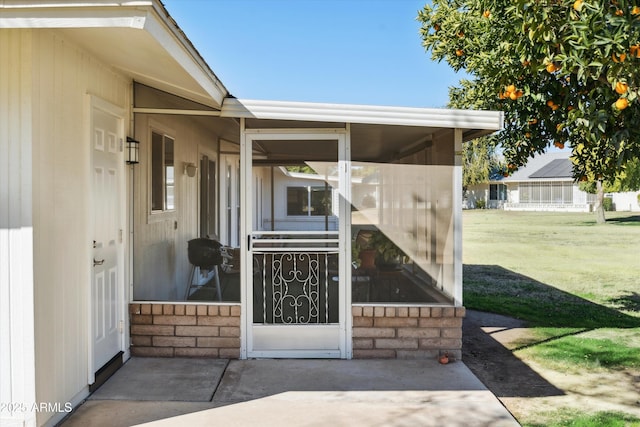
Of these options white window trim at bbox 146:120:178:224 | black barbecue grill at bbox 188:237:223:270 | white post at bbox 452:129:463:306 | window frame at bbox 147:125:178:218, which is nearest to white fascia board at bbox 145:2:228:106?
white window trim at bbox 146:120:178:224

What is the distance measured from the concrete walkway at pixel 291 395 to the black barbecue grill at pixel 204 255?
154 cm

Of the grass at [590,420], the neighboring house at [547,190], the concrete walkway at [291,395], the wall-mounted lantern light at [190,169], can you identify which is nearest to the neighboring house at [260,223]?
the concrete walkway at [291,395]

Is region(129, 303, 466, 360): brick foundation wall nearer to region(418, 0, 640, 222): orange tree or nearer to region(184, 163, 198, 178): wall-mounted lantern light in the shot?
region(418, 0, 640, 222): orange tree

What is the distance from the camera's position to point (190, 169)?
7.50 m

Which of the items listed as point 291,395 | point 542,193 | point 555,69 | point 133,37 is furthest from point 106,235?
point 542,193

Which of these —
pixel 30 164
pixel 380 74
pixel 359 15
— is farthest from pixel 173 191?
pixel 380 74

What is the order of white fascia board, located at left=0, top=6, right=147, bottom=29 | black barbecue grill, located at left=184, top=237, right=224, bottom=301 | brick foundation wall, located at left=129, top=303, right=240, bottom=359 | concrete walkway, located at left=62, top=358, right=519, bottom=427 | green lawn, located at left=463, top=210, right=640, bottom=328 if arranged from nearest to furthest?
white fascia board, located at left=0, top=6, right=147, bottom=29
concrete walkway, located at left=62, top=358, right=519, bottom=427
brick foundation wall, located at left=129, top=303, right=240, bottom=359
black barbecue grill, located at left=184, top=237, right=224, bottom=301
green lawn, located at left=463, top=210, right=640, bottom=328

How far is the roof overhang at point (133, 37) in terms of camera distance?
2861mm

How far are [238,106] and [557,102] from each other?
2812 millimetres

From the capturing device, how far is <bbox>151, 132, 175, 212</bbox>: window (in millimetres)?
5853

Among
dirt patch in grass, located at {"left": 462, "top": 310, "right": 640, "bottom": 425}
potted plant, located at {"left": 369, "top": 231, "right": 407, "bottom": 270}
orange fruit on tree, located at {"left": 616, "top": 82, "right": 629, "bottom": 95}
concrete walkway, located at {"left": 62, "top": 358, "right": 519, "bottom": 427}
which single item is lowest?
dirt patch in grass, located at {"left": 462, "top": 310, "right": 640, "bottom": 425}

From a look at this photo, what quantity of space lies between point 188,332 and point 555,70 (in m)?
3.91

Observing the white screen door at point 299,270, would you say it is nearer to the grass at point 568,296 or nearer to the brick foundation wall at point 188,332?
the brick foundation wall at point 188,332

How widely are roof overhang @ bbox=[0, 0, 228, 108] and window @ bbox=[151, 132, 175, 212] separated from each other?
0.96 m
